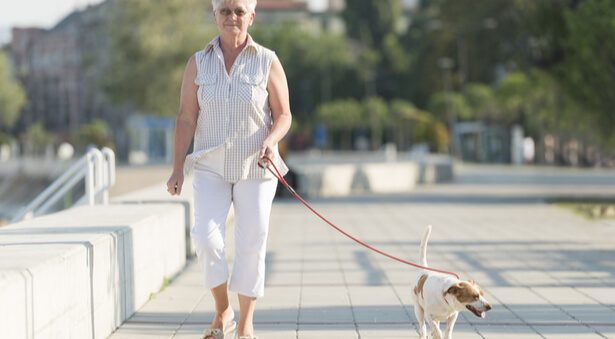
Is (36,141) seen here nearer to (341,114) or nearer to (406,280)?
(341,114)

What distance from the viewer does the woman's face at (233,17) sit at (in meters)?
6.80

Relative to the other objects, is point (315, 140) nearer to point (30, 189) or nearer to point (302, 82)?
point (302, 82)

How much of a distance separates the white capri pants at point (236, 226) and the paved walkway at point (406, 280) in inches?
35.8

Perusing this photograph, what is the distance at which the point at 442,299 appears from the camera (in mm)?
6754

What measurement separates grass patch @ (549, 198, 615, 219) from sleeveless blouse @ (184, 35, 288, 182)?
13986mm

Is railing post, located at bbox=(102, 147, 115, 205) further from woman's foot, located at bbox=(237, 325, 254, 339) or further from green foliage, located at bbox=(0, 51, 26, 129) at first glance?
green foliage, located at bbox=(0, 51, 26, 129)

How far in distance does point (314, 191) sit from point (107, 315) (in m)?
23.9

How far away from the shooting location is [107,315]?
7738 millimetres

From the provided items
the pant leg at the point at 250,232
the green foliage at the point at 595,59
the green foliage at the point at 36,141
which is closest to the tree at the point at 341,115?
the green foliage at the point at 36,141

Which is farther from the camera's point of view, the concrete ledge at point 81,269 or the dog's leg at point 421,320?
the dog's leg at point 421,320

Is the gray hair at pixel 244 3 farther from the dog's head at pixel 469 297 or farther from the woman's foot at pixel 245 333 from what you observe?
the dog's head at pixel 469 297

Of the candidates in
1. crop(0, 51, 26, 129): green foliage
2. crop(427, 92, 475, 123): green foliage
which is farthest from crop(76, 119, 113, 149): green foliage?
crop(427, 92, 475, 123): green foliage

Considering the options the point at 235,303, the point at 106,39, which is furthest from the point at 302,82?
the point at 235,303

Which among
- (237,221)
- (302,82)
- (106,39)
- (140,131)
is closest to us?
(237,221)
